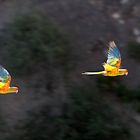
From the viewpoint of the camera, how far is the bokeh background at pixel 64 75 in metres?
19.5

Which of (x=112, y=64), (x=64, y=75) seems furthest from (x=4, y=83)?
(x=64, y=75)

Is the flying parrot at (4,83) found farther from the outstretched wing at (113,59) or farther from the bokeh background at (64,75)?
the bokeh background at (64,75)

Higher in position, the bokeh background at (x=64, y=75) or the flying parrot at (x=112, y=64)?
the bokeh background at (x=64, y=75)

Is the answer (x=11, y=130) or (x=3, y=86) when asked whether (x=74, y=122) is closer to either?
(x=11, y=130)

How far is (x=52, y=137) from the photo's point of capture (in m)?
19.5

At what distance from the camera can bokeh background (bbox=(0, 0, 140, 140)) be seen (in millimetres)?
19500

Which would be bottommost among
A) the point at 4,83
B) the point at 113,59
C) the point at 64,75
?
the point at 4,83

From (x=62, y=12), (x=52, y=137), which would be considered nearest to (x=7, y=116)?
(x=52, y=137)

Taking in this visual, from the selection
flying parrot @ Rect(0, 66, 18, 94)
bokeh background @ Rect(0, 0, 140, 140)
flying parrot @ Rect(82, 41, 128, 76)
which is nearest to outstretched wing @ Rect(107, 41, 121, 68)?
flying parrot @ Rect(82, 41, 128, 76)

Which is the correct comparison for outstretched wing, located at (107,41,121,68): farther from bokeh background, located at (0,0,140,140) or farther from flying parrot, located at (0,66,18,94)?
bokeh background, located at (0,0,140,140)

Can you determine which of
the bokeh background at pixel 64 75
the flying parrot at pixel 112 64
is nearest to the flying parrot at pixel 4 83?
the flying parrot at pixel 112 64

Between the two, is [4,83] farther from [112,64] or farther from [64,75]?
[64,75]

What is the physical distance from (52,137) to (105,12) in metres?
6.45

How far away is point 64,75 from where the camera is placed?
2130cm
